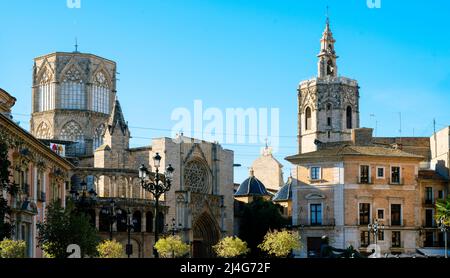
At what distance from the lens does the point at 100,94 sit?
8794cm

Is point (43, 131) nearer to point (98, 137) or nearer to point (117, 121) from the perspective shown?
Answer: point (98, 137)

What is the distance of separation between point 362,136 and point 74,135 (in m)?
34.8

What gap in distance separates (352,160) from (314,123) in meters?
45.4

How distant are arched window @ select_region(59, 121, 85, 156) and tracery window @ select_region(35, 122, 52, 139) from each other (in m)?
1.51

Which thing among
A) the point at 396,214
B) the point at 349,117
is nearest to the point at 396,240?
the point at 396,214

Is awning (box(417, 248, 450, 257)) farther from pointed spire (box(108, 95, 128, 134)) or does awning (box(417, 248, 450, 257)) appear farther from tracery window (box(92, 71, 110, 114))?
tracery window (box(92, 71, 110, 114))

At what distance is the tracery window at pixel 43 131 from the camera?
280 feet

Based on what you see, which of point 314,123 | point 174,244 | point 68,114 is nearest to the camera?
point 174,244

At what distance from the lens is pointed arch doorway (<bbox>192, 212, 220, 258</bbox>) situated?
246 ft

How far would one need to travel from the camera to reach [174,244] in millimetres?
50344

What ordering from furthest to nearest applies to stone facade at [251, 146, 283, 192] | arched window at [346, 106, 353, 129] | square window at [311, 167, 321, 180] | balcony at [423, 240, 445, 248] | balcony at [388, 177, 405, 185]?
1. stone facade at [251, 146, 283, 192]
2. arched window at [346, 106, 353, 129]
3. square window at [311, 167, 321, 180]
4. balcony at [423, 240, 445, 248]
5. balcony at [388, 177, 405, 185]

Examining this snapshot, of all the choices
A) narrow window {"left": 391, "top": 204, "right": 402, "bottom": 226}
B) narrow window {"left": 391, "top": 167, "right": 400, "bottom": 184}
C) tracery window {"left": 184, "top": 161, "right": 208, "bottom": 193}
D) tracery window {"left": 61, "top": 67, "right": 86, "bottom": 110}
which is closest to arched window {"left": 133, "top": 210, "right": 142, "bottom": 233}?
tracery window {"left": 184, "top": 161, "right": 208, "bottom": 193}
